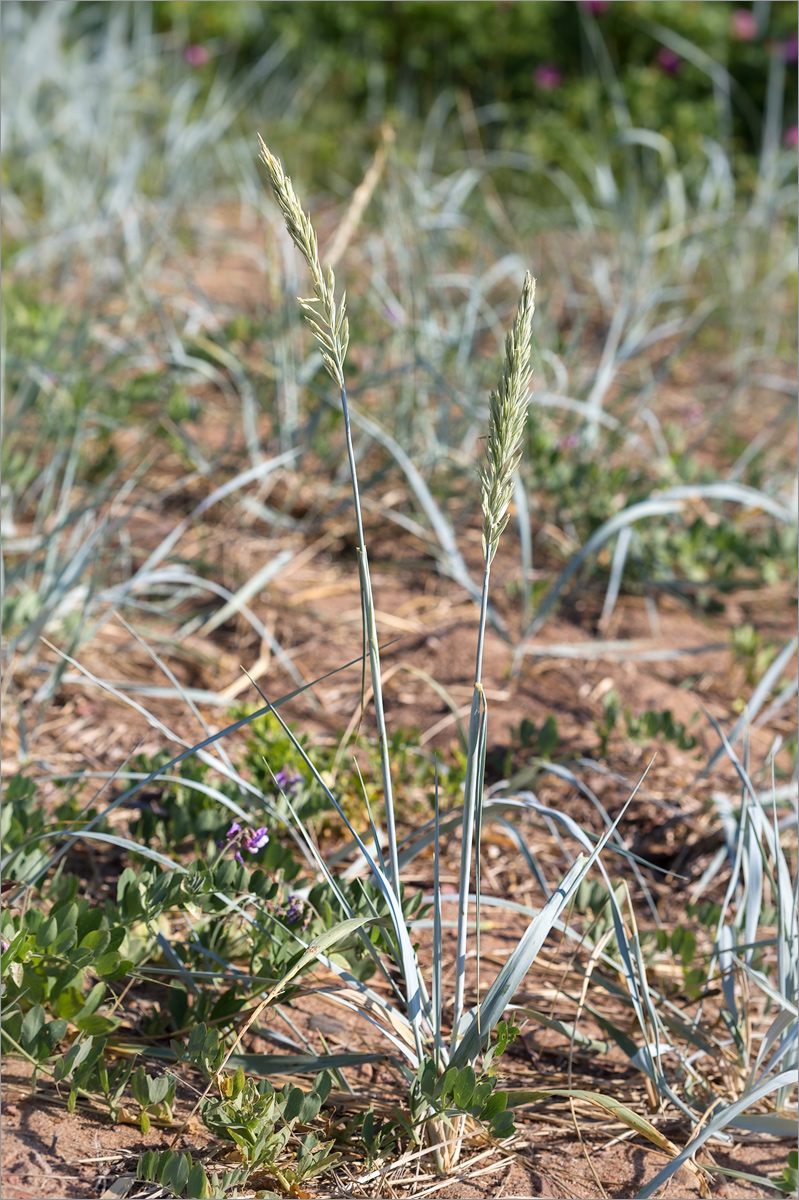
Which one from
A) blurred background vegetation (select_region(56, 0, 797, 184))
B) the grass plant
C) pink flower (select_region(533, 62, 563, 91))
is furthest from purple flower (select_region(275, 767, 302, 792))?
pink flower (select_region(533, 62, 563, 91))

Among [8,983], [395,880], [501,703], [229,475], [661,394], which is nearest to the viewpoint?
[395,880]

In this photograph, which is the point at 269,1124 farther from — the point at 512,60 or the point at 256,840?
the point at 512,60

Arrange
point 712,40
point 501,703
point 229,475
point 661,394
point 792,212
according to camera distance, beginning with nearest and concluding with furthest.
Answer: point 501,703, point 229,475, point 661,394, point 792,212, point 712,40

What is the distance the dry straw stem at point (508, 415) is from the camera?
0.79 m

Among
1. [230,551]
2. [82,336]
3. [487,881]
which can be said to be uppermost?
[82,336]

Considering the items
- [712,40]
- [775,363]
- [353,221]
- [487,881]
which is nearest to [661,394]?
[775,363]

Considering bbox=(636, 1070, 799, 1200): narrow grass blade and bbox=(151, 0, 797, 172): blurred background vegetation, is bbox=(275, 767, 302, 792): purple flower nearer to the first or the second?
bbox=(636, 1070, 799, 1200): narrow grass blade

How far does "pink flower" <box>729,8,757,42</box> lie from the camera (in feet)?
16.0

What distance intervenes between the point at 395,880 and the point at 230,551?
1.29 meters

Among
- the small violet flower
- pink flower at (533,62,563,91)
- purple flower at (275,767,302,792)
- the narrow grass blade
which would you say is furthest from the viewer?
pink flower at (533,62,563,91)

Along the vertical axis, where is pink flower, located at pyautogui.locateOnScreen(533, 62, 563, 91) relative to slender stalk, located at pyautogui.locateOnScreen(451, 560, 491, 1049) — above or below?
above

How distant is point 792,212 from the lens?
3.85 meters

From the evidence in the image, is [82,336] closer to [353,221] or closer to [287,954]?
[353,221]

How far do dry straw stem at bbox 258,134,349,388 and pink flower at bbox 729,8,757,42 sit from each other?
504 centimetres
